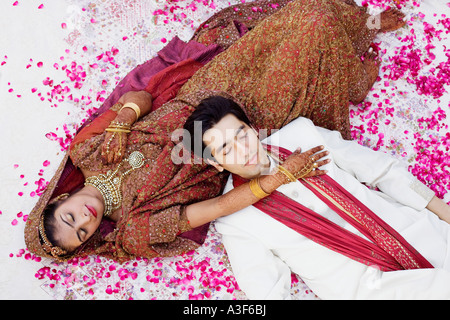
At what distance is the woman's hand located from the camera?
6.84 ft

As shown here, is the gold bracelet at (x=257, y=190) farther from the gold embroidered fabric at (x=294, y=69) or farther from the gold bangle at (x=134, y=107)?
the gold bangle at (x=134, y=107)

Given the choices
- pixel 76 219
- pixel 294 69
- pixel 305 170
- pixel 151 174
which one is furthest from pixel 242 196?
pixel 76 219

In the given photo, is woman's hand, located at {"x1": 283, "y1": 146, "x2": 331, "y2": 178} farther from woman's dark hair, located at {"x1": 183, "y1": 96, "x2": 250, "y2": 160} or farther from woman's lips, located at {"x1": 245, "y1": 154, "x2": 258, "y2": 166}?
woman's dark hair, located at {"x1": 183, "y1": 96, "x2": 250, "y2": 160}

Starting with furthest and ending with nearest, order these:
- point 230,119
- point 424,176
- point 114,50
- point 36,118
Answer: point 114,50
point 36,118
point 424,176
point 230,119

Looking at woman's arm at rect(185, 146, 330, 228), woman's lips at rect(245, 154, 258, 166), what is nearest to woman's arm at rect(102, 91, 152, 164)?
woman's arm at rect(185, 146, 330, 228)

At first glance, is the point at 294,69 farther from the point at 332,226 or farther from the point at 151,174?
the point at 151,174

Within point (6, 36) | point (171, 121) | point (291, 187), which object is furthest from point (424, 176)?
point (6, 36)

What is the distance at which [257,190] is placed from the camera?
2.09 m

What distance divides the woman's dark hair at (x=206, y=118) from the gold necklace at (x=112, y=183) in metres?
0.46

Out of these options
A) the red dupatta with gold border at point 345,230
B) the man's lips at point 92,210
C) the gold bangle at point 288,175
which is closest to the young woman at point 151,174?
the man's lips at point 92,210

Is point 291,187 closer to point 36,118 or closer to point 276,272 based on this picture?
point 276,272

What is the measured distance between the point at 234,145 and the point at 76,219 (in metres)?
1.10

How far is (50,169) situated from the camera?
2.76 m

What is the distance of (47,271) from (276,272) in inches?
62.0
